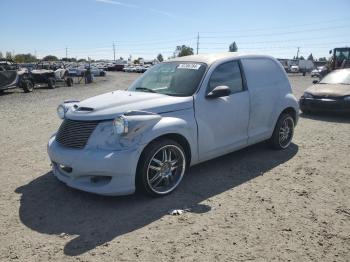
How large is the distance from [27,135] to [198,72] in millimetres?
4925

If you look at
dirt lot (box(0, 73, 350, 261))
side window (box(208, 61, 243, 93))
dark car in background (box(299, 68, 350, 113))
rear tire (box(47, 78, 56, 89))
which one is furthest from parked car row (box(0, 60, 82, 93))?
side window (box(208, 61, 243, 93))

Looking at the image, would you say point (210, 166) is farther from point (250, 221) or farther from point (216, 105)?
point (250, 221)

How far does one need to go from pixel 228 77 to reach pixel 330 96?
607 centimetres

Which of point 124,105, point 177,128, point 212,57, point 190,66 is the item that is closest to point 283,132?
point 212,57

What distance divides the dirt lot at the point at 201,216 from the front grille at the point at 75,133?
0.74 meters

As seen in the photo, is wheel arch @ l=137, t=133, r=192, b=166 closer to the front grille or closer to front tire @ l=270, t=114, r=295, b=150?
the front grille

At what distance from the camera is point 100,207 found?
420cm

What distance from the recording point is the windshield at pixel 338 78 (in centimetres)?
1099

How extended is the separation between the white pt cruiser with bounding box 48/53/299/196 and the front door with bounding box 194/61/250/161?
15 millimetres

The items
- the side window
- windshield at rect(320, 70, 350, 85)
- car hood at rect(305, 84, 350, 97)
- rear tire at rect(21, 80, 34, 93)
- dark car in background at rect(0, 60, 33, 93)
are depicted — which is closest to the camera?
the side window

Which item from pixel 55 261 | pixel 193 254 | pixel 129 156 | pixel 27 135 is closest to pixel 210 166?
pixel 129 156

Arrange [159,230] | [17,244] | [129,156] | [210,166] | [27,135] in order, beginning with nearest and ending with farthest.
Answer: [17,244] < [159,230] < [129,156] < [210,166] < [27,135]

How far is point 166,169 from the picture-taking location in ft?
14.8

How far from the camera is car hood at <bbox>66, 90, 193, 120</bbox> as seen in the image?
4.27 metres
